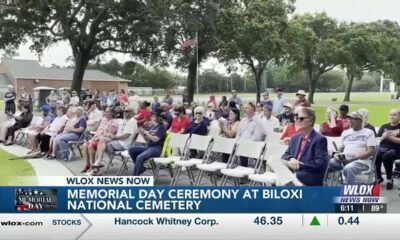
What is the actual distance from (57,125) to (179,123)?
2.63 m

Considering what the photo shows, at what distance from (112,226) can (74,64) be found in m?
1.53

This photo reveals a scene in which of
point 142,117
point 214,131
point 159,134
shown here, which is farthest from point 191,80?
point 142,117

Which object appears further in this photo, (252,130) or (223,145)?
(252,130)

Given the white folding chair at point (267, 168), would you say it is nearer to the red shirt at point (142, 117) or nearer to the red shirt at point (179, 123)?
the red shirt at point (179, 123)

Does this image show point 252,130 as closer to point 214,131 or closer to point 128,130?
point 214,131

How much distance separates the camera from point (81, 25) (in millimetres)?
14625

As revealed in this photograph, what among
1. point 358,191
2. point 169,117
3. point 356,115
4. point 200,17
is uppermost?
point 200,17

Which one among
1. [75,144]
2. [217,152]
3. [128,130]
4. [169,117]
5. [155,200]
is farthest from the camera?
[75,144]

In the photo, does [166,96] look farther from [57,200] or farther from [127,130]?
[127,130]

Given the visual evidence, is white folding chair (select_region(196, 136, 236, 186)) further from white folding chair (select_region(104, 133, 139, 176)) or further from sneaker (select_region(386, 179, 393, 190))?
sneaker (select_region(386, 179, 393, 190))

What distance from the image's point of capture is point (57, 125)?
845 cm

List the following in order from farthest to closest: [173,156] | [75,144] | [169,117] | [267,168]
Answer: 1. [75,144]
2. [169,117]
3. [173,156]
4. [267,168]

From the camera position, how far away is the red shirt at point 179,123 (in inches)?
271

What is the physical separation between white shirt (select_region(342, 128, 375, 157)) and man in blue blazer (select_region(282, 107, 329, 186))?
127 cm
